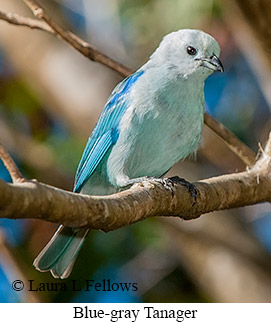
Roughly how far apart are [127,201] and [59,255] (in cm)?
125

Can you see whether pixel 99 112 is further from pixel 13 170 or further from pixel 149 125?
pixel 13 170

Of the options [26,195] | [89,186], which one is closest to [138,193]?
[26,195]

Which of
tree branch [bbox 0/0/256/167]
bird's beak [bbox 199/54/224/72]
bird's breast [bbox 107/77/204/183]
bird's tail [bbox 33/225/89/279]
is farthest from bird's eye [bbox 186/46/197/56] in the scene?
bird's tail [bbox 33/225/89/279]

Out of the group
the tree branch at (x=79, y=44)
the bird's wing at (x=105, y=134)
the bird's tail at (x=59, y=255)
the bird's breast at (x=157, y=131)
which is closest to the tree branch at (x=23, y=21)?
the tree branch at (x=79, y=44)

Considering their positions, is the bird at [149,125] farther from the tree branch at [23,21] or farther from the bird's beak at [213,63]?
the tree branch at [23,21]

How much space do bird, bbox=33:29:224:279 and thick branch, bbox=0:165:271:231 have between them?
43 centimetres

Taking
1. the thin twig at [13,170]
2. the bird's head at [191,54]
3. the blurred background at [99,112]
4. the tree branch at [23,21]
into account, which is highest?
the bird's head at [191,54]

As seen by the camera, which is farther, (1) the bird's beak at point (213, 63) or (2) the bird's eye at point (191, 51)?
(2) the bird's eye at point (191, 51)

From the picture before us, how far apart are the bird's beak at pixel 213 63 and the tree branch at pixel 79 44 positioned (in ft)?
1.51

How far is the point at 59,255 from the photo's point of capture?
4.22 metres

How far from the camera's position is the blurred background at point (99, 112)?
5953 mm

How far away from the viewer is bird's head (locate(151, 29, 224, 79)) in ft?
13.9

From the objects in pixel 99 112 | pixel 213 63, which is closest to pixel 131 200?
pixel 213 63

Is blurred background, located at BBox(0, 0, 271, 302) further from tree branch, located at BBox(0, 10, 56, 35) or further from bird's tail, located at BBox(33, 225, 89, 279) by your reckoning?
tree branch, located at BBox(0, 10, 56, 35)
